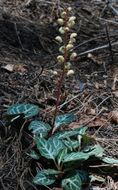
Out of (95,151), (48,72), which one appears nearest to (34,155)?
(95,151)

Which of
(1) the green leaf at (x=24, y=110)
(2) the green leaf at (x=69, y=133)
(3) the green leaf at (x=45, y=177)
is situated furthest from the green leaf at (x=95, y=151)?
(1) the green leaf at (x=24, y=110)

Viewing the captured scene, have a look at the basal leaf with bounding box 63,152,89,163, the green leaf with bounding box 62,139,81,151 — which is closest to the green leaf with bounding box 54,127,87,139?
the green leaf with bounding box 62,139,81,151

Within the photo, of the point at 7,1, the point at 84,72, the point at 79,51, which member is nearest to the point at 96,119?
the point at 84,72

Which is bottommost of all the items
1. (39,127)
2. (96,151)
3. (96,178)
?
(96,178)

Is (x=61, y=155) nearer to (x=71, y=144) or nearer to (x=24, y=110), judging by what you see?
(x=71, y=144)

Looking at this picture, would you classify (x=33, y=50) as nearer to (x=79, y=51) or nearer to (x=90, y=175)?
(x=79, y=51)
